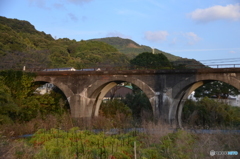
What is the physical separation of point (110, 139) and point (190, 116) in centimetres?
1565

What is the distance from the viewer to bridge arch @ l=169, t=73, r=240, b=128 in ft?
60.6

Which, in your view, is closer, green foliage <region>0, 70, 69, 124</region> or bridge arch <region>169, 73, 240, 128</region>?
bridge arch <region>169, 73, 240, 128</region>

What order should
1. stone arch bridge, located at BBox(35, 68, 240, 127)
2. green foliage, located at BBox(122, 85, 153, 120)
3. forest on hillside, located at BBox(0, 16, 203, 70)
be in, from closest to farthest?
stone arch bridge, located at BBox(35, 68, 240, 127) → green foliage, located at BBox(122, 85, 153, 120) → forest on hillside, located at BBox(0, 16, 203, 70)

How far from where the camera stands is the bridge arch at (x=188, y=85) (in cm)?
1846

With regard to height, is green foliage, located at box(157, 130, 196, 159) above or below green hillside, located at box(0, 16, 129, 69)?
below

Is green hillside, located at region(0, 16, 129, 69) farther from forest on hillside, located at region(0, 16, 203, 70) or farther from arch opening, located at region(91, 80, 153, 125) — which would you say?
arch opening, located at region(91, 80, 153, 125)

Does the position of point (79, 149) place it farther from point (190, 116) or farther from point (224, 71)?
point (190, 116)

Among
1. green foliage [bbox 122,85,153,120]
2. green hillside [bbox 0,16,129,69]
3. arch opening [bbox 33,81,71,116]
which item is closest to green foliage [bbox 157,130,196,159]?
green hillside [bbox 0,16,129,69]

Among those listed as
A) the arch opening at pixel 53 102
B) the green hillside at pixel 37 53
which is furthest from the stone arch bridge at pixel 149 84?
the green hillside at pixel 37 53

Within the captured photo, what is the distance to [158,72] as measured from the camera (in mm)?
20547

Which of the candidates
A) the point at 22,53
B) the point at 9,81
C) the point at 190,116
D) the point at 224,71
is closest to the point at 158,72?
the point at 224,71

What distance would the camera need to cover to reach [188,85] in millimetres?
19922

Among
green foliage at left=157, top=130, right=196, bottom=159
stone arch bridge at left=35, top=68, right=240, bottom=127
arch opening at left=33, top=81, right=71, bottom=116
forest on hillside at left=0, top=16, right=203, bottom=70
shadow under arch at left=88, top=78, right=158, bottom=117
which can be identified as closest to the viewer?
green foliage at left=157, top=130, right=196, bottom=159

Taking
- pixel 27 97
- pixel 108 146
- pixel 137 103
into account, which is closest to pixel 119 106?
pixel 137 103
